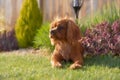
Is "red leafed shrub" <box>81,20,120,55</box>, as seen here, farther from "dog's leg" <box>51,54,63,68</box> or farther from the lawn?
"dog's leg" <box>51,54,63,68</box>

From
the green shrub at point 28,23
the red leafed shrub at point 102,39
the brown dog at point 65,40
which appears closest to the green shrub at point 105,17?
the red leafed shrub at point 102,39

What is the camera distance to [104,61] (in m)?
7.45

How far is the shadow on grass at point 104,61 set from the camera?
716cm

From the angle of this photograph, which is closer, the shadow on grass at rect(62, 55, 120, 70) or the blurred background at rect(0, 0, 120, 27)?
the shadow on grass at rect(62, 55, 120, 70)

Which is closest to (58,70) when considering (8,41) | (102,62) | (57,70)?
(57,70)

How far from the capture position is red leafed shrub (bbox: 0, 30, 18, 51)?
37.6ft

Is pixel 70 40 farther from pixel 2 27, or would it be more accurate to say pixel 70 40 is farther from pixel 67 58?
pixel 2 27

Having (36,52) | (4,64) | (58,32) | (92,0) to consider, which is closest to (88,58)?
(58,32)

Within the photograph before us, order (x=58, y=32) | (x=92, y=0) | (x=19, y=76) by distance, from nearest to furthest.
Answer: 1. (x=19, y=76)
2. (x=58, y=32)
3. (x=92, y=0)

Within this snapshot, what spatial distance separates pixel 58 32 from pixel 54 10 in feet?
15.2

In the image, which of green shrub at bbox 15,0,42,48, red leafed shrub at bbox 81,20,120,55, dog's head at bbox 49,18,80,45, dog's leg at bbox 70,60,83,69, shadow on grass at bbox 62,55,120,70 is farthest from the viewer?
green shrub at bbox 15,0,42,48

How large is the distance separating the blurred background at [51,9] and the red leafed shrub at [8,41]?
2.80 feet

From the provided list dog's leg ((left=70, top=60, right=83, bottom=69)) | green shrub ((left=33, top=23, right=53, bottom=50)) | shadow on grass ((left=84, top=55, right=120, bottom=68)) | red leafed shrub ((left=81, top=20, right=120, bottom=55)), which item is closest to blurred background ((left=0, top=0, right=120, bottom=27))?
green shrub ((left=33, top=23, right=53, bottom=50))

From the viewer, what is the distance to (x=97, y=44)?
805 cm
